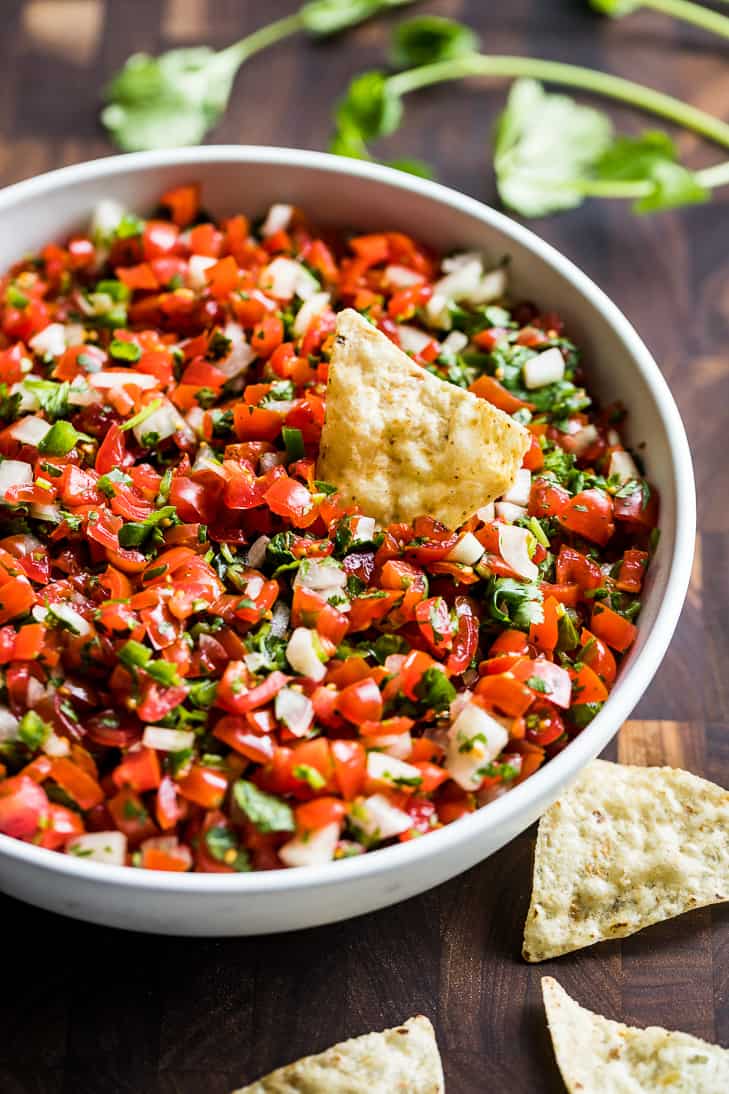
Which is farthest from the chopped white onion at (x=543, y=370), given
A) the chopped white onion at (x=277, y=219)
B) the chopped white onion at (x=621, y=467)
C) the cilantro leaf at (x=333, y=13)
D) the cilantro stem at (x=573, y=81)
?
the cilantro leaf at (x=333, y=13)

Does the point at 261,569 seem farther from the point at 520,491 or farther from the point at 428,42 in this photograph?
the point at 428,42

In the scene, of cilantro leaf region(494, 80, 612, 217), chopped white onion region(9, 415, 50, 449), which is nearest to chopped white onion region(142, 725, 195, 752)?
chopped white onion region(9, 415, 50, 449)

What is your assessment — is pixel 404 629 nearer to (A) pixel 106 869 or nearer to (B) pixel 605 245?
(A) pixel 106 869

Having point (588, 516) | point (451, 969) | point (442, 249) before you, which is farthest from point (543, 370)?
point (451, 969)

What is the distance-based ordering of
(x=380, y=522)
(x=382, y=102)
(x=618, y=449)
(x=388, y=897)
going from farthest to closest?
(x=382, y=102), (x=618, y=449), (x=380, y=522), (x=388, y=897)

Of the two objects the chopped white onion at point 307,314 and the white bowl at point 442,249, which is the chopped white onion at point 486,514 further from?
the chopped white onion at point 307,314

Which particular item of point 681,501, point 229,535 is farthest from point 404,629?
point 681,501

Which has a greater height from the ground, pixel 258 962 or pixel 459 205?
pixel 459 205
